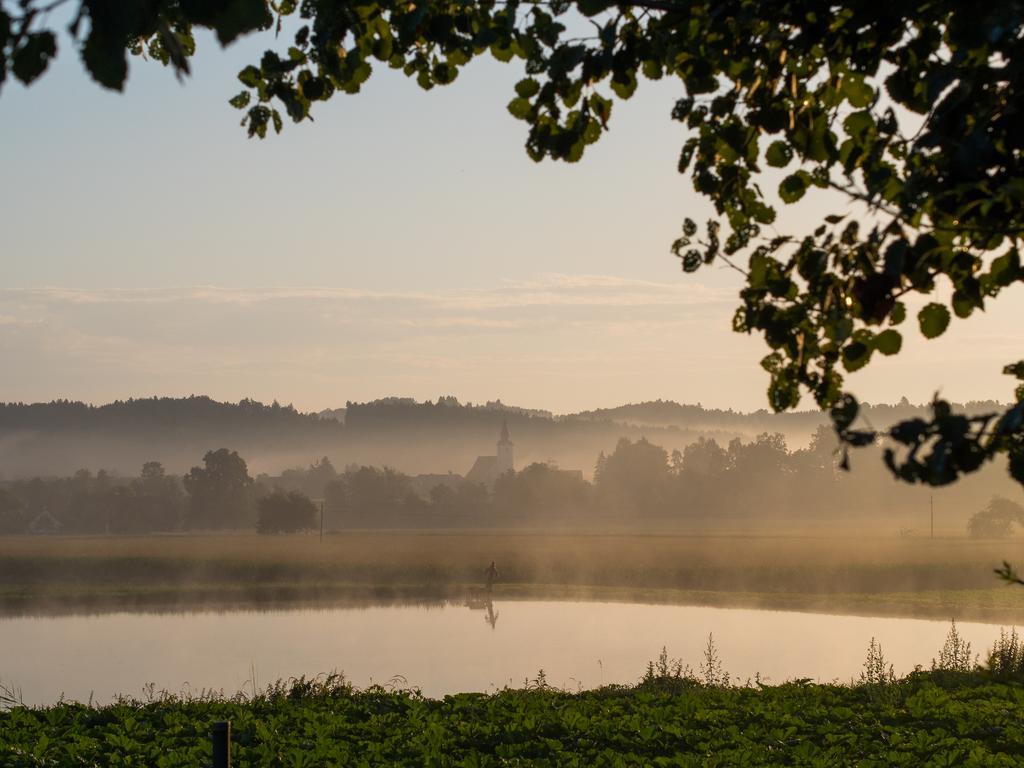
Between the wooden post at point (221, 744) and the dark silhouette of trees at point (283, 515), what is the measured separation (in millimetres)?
113553

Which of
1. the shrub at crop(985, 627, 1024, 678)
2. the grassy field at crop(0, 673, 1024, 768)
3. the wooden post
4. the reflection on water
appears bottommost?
the reflection on water

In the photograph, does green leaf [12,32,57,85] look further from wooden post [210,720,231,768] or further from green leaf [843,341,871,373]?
wooden post [210,720,231,768]

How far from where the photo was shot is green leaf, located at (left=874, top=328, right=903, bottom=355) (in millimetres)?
6438

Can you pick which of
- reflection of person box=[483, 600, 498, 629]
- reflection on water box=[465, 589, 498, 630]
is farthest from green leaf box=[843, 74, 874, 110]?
reflection of person box=[483, 600, 498, 629]

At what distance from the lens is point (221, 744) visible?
29.0 feet

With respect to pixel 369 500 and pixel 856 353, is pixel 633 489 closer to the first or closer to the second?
pixel 369 500

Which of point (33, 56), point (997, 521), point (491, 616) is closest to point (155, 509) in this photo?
point (997, 521)

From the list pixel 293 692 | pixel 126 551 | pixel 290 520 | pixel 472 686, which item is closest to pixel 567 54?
pixel 293 692

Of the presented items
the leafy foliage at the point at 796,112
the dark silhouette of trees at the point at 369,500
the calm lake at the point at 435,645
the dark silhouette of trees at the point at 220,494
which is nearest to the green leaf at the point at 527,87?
the leafy foliage at the point at 796,112

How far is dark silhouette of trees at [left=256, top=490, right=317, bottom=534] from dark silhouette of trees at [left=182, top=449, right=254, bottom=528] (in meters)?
30.3

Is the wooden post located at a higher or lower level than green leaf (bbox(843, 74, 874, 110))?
lower

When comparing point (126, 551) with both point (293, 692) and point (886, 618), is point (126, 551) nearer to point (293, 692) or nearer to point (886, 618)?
point (886, 618)

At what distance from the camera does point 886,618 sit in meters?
44.0

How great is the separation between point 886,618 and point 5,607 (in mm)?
35433
